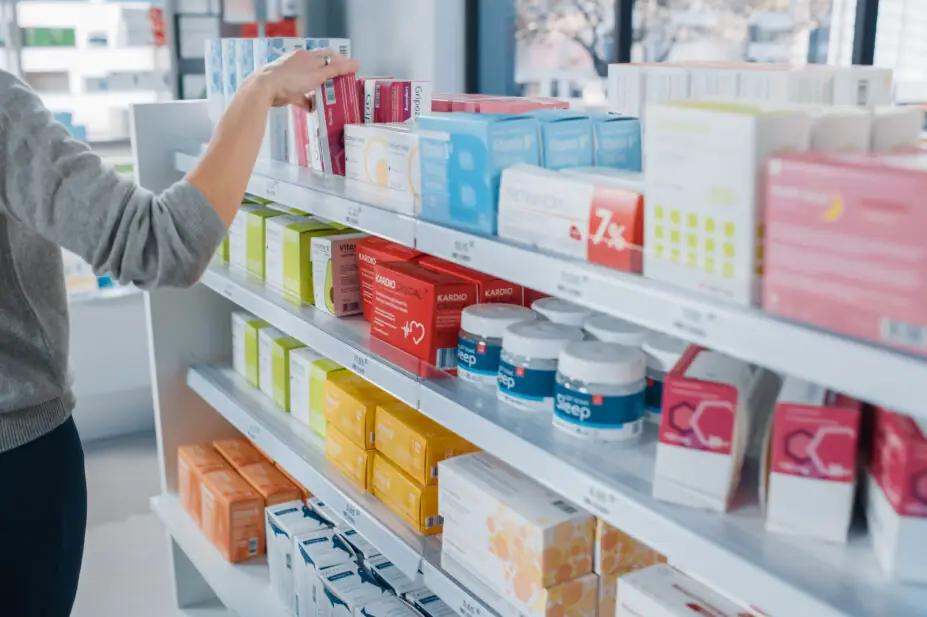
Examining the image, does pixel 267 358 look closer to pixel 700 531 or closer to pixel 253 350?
pixel 253 350

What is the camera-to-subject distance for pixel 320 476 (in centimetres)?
229

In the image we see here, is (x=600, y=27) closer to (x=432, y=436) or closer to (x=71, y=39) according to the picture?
(x=71, y=39)

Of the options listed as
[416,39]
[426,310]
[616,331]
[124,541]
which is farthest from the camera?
[416,39]

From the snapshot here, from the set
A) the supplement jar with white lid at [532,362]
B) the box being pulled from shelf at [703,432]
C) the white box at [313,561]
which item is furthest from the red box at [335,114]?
the box being pulled from shelf at [703,432]

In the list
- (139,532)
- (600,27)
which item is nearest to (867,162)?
(139,532)

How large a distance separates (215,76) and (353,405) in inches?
43.4

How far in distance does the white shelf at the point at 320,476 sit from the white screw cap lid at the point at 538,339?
1.53 feet

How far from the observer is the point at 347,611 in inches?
89.0

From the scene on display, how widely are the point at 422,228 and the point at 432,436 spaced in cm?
52

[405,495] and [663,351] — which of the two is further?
[405,495]

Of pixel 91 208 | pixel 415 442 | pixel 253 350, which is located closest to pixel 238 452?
pixel 253 350

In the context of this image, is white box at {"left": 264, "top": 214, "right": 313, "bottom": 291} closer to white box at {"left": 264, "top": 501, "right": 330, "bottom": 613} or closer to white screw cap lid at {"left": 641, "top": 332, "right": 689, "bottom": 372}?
white box at {"left": 264, "top": 501, "right": 330, "bottom": 613}

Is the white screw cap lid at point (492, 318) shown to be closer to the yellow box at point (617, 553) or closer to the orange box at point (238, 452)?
the yellow box at point (617, 553)

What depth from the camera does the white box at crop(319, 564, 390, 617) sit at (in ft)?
7.42
